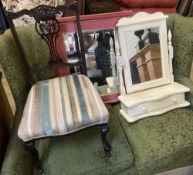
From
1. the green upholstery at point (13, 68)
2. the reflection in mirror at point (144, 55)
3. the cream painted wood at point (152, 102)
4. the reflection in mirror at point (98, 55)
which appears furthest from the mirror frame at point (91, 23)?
the cream painted wood at point (152, 102)

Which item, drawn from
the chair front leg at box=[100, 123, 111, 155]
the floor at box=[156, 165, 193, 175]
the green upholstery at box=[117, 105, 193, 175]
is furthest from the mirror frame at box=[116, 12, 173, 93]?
the floor at box=[156, 165, 193, 175]

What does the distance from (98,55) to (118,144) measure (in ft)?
1.90

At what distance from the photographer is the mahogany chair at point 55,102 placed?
38.2 inches

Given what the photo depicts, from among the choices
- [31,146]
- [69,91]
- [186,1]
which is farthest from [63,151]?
[186,1]

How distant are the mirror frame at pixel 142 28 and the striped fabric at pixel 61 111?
0.92ft

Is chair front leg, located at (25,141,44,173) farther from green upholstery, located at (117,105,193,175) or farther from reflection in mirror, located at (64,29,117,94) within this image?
reflection in mirror, located at (64,29,117,94)

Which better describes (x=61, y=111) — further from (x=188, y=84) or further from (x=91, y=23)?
(x=188, y=84)

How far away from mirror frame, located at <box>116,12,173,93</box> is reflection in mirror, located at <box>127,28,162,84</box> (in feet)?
0.06

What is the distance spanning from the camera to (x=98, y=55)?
140 centimetres

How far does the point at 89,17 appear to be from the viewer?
4.31 ft

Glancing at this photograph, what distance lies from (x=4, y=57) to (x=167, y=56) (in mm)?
965

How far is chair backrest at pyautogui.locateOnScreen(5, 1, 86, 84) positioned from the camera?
1207 millimetres

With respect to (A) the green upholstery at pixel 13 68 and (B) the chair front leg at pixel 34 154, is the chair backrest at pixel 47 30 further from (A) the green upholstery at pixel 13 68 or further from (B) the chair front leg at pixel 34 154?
(B) the chair front leg at pixel 34 154

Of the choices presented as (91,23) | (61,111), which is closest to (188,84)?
(91,23)
